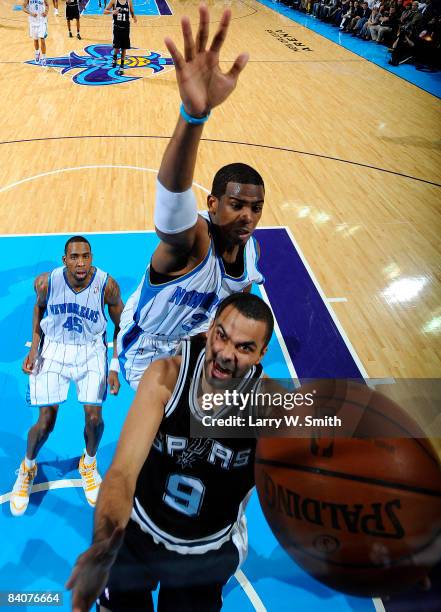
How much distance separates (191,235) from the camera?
191cm

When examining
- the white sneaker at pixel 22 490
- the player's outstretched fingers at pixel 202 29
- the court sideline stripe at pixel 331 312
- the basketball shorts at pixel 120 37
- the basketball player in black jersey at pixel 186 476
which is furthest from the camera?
the basketball shorts at pixel 120 37

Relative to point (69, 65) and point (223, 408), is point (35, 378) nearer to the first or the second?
point (223, 408)

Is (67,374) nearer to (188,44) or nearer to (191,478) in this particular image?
(191,478)

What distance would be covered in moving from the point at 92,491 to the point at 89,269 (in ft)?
4.77

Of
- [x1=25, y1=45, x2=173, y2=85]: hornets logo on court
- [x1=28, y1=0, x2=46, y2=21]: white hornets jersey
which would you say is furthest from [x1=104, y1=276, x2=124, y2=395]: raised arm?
[x1=28, y1=0, x2=46, y2=21]: white hornets jersey

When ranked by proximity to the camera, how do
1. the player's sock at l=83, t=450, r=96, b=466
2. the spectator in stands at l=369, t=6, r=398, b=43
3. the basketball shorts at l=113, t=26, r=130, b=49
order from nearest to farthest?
the player's sock at l=83, t=450, r=96, b=466, the basketball shorts at l=113, t=26, r=130, b=49, the spectator in stands at l=369, t=6, r=398, b=43

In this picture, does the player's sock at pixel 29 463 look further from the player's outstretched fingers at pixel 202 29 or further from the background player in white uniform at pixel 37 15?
the background player in white uniform at pixel 37 15

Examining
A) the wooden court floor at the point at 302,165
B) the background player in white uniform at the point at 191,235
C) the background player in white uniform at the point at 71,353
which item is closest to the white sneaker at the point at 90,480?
the background player in white uniform at the point at 71,353

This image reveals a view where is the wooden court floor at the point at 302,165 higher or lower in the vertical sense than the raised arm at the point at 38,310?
lower

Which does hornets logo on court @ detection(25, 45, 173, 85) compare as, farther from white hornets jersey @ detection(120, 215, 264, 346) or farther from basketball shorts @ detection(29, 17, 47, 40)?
white hornets jersey @ detection(120, 215, 264, 346)

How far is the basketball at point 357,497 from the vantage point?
1.63 m

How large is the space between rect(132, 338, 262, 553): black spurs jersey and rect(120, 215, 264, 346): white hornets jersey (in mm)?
443

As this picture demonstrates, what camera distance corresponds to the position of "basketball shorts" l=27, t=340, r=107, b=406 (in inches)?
123

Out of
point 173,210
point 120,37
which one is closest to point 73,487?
point 173,210
